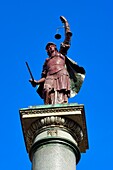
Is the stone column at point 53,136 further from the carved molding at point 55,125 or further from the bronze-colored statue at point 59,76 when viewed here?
the bronze-colored statue at point 59,76

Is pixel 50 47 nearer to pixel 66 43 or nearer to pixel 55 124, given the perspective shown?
pixel 66 43

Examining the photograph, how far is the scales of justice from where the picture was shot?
10.4 m

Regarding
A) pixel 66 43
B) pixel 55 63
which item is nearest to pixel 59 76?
pixel 55 63

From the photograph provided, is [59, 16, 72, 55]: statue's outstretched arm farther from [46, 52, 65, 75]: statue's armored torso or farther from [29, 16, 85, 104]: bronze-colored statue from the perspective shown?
[46, 52, 65, 75]: statue's armored torso

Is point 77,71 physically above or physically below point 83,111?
above

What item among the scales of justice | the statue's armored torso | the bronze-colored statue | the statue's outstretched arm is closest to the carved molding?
the scales of justice

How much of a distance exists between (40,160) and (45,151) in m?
0.22

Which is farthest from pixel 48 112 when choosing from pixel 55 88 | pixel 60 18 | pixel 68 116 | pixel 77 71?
pixel 60 18

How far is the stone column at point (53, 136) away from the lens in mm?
10305

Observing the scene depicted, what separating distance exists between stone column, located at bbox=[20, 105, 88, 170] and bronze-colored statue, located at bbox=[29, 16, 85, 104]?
84 centimetres

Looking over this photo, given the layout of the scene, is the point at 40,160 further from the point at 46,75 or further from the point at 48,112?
the point at 46,75

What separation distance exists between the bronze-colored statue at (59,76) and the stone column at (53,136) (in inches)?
33.1

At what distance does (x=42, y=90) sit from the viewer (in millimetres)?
12594

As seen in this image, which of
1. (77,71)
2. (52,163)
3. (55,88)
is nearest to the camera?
(52,163)
